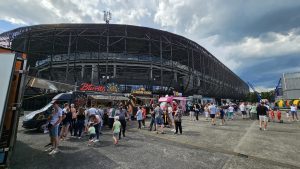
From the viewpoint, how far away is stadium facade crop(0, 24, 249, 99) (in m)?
41.4

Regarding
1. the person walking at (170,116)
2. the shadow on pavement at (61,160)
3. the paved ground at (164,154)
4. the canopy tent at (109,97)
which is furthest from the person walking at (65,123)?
the canopy tent at (109,97)

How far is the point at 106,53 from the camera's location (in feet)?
152

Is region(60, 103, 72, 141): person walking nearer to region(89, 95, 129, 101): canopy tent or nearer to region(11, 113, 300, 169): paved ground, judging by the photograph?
region(11, 113, 300, 169): paved ground

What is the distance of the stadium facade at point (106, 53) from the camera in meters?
41.4

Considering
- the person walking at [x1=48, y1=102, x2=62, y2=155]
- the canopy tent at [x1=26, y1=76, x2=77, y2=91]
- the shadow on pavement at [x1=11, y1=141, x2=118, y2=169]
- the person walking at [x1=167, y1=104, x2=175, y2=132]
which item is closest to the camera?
the shadow on pavement at [x1=11, y1=141, x2=118, y2=169]

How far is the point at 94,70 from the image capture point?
44.9m

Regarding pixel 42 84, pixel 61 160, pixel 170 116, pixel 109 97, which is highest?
pixel 42 84

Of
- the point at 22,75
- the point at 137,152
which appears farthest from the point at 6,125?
the point at 137,152

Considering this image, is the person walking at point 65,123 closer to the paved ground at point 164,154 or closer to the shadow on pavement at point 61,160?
the paved ground at point 164,154

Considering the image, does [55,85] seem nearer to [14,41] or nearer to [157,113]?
[157,113]

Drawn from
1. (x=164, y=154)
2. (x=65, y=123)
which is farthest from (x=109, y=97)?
(x=164, y=154)

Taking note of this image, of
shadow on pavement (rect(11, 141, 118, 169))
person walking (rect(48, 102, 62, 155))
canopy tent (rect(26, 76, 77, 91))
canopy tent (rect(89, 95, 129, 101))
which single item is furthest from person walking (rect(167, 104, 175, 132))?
person walking (rect(48, 102, 62, 155))

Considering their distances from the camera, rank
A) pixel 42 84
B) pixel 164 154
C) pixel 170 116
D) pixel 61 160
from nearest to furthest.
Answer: pixel 61 160
pixel 164 154
pixel 42 84
pixel 170 116

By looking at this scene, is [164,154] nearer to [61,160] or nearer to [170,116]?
[61,160]
